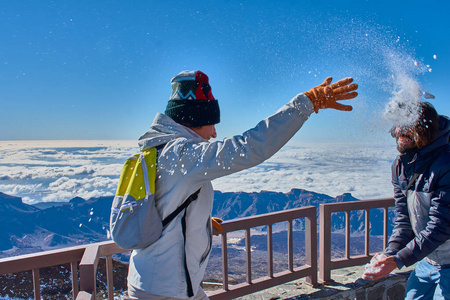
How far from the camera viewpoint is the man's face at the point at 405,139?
204cm

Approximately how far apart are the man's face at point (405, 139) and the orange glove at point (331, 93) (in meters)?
0.83

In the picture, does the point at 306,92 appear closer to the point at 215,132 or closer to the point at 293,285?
the point at 215,132

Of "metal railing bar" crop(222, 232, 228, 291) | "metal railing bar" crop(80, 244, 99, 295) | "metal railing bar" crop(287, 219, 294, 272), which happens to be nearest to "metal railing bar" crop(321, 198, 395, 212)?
"metal railing bar" crop(287, 219, 294, 272)

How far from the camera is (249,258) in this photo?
357 centimetres

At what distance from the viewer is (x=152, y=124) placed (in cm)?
162

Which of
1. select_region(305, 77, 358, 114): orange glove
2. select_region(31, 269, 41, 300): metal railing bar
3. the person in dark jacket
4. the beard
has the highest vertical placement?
select_region(305, 77, 358, 114): orange glove

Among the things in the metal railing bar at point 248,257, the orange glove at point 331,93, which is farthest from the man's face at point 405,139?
the metal railing bar at point 248,257

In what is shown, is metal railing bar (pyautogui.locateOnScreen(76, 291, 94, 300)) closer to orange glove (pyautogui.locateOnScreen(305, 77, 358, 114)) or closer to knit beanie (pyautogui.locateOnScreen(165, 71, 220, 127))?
knit beanie (pyautogui.locateOnScreen(165, 71, 220, 127))

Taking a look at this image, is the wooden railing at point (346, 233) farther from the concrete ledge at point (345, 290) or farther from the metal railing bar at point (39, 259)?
the metal railing bar at point (39, 259)

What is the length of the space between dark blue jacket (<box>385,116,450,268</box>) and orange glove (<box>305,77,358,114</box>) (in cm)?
87

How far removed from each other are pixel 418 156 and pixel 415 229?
0.47 metres

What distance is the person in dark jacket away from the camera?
185cm

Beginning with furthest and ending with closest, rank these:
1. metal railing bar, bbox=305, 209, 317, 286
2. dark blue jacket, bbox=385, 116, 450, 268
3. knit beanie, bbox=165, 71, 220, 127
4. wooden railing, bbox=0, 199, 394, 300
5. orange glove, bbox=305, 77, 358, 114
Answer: metal railing bar, bbox=305, 209, 317, 286
wooden railing, bbox=0, 199, 394, 300
dark blue jacket, bbox=385, 116, 450, 268
knit beanie, bbox=165, 71, 220, 127
orange glove, bbox=305, 77, 358, 114

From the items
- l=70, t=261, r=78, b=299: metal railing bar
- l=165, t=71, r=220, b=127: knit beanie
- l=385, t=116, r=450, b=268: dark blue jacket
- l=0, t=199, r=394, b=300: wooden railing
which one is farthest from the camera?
l=70, t=261, r=78, b=299: metal railing bar
